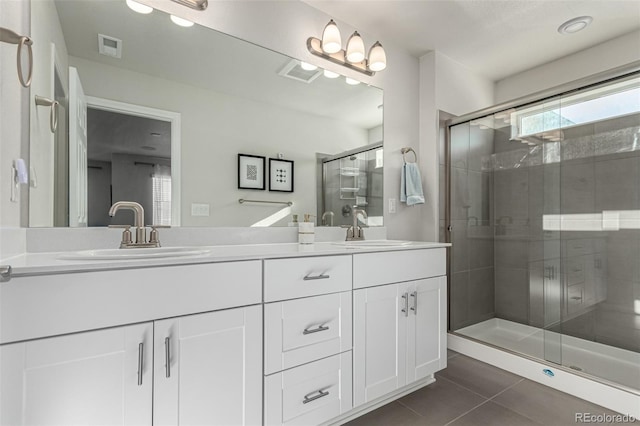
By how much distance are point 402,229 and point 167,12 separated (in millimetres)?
2045

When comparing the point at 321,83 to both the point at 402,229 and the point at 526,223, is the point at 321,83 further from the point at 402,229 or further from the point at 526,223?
the point at 526,223

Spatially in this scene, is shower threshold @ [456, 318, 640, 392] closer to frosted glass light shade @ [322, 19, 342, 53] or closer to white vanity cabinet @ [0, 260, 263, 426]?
white vanity cabinet @ [0, 260, 263, 426]

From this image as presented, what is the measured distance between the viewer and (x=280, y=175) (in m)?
1.91

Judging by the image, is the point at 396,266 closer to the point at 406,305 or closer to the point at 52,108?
the point at 406,305

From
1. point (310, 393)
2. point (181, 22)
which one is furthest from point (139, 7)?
point (310, 393)

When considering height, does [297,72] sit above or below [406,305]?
above

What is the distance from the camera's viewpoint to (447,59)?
2.68 m

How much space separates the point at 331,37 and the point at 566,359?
2.58m

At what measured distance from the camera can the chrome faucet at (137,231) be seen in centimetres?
133

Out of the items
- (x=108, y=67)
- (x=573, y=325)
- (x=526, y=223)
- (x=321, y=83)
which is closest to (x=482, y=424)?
(x=573, y=325)

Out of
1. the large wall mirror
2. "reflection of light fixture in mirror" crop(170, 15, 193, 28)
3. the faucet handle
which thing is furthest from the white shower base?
"reflection of light fixture in mirror" crop(170, 15, 193, 28)

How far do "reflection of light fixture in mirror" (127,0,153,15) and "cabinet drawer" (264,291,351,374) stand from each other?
150cm

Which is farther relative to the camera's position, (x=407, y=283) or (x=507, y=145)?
(x=507, y=145)

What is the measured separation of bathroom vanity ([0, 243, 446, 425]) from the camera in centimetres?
85
